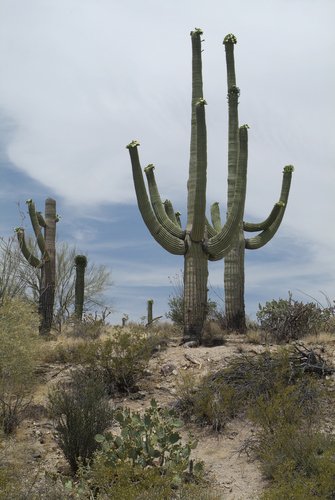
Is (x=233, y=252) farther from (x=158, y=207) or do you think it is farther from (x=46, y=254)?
(x=46, y=254)

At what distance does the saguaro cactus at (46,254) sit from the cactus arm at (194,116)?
15.4ft

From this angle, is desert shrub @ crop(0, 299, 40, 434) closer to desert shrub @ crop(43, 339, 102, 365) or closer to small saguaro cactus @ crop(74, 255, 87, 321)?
desert shrub @ crop(43, 339, 102, 365)

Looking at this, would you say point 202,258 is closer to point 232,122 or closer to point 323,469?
point 232,122

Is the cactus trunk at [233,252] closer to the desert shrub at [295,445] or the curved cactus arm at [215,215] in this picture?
the curved cactus arm at [215,215]

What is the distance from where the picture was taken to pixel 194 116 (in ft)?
53.2

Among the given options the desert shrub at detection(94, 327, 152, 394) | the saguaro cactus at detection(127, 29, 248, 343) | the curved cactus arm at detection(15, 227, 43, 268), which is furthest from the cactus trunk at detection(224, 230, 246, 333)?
the curved cactus arm at detection(15, 227, 43, 268)

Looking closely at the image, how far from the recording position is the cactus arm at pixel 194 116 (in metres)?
15.5

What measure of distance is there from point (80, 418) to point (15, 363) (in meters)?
2.48

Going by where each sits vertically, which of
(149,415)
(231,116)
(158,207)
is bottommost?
(149,415)

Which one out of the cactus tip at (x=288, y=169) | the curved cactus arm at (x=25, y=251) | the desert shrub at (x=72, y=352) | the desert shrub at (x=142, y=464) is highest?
the cactus tip at (x=288, y=169)

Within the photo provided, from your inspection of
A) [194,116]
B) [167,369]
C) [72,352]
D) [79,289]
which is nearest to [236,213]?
[194,116]

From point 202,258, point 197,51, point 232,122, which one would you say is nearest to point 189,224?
point 202,258

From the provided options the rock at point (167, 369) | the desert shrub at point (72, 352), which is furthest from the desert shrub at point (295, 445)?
the desert shrub at point (72, 352)

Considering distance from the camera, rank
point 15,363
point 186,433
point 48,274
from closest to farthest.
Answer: point 186,433
point 15,363
point 48,274
